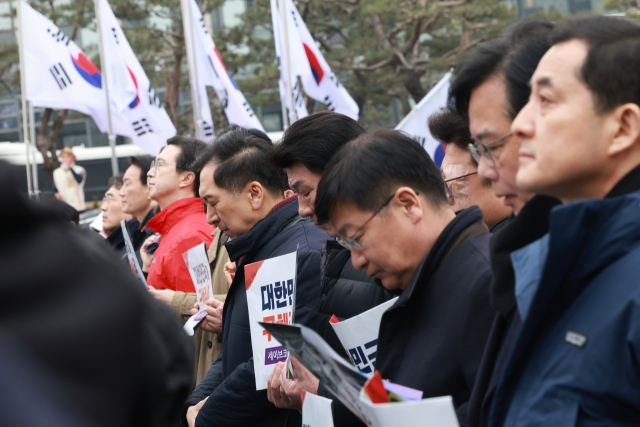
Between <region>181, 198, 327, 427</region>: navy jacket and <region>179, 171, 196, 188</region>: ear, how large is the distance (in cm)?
175

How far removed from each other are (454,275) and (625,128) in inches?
26.6

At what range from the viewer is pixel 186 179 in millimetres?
4902

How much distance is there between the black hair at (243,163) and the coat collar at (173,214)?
1.10 meters

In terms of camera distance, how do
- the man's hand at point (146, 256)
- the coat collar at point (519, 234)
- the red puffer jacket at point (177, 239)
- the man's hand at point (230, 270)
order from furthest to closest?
1. the man's hand at point (146, 256)
2. the red puffer jacket at point (177, 239)
3. the man's hand at point (230, 270)
4. the coat collar at point (519, 234)

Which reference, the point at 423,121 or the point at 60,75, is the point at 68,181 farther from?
the point at 423,121

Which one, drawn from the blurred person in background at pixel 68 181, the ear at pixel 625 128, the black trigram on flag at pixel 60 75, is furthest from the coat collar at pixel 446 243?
the blurred person in background at pixel 68 181

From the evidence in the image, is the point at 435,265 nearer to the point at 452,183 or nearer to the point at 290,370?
the point at 290,370

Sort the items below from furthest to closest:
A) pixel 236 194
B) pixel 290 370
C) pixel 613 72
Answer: pixel 236 194
pixel 290 370
pixel 613 72

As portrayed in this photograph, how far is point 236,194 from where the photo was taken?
3455mm

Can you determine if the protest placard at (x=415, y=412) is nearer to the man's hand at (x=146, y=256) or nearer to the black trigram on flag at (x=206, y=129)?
the man's hand at (x=146, y=256)

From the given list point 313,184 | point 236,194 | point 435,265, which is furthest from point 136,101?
point 435,265

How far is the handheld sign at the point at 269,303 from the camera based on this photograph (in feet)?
8.56

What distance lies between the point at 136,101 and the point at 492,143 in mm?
7886

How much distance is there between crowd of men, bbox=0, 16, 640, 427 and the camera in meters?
1.04
